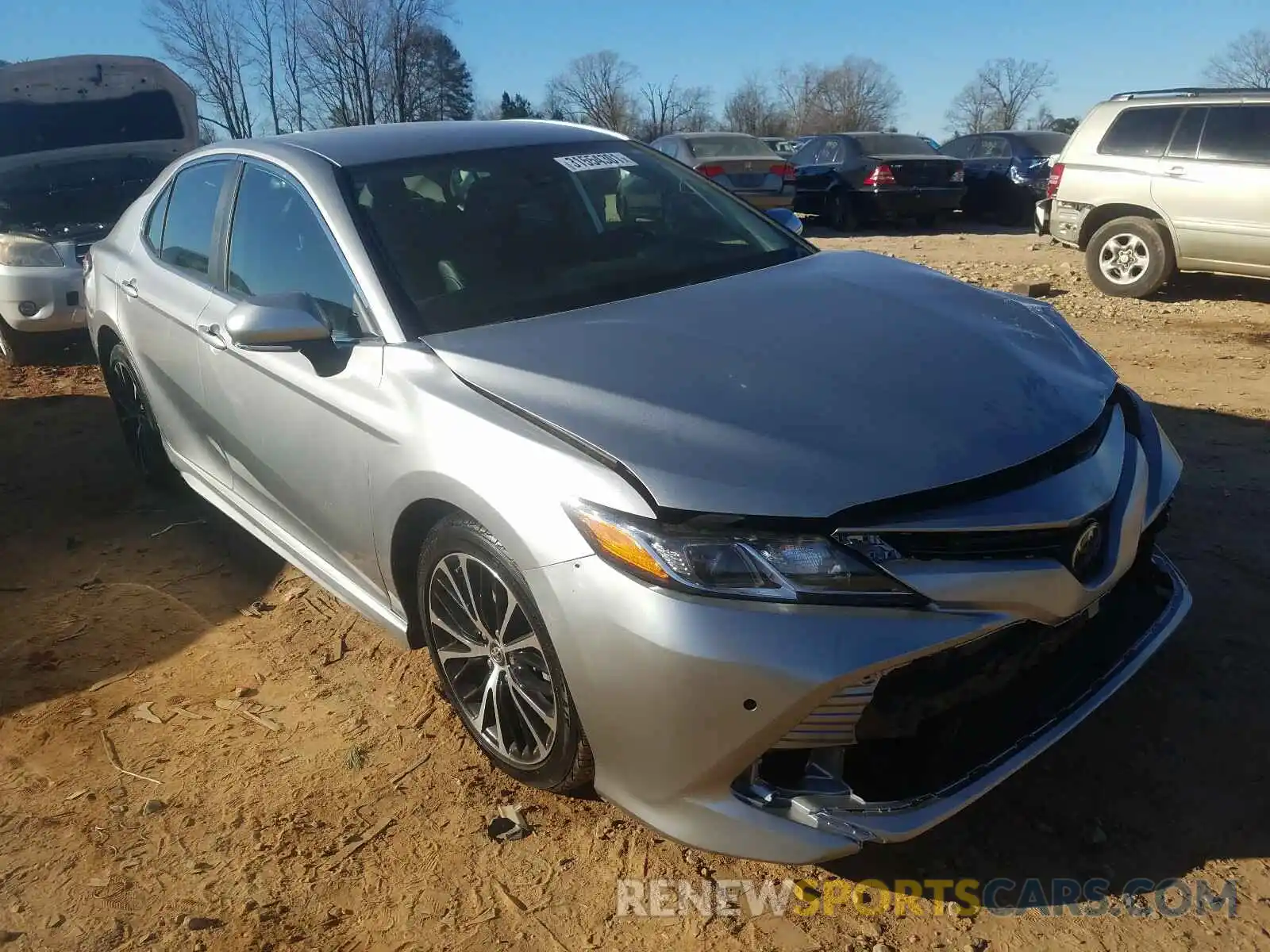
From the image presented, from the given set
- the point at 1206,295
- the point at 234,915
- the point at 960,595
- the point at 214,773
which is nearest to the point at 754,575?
the point at 960,595

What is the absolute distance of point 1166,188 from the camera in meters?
8.28

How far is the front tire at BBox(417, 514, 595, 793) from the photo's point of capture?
2.33m

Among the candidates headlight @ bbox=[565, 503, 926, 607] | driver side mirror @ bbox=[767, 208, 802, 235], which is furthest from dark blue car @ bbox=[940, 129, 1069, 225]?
headlight @ bbox=[565, 503, 926, 607]

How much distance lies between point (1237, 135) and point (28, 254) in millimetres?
9129

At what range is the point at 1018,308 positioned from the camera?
10.1 feet

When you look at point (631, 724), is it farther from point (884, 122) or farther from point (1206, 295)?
point (884, 122)

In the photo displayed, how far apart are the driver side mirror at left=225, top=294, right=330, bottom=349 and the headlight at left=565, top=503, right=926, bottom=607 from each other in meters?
1.19

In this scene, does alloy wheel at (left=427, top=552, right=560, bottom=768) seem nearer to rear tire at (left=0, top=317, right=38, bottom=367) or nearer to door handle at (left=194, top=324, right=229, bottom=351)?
door handle at (left=194, top=324, right=229, bottom=351)

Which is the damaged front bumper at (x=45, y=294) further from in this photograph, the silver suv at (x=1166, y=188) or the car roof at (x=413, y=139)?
the silver suv at (x=1166, y=188)

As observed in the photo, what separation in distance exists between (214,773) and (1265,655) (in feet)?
10.2

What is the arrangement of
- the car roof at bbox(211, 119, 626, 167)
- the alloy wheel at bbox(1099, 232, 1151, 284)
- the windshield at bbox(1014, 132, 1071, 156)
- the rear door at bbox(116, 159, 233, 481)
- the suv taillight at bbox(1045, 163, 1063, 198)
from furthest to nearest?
the windshield at bbox(1014, 132, 1071, 156) < the suv taillight at bbox(1045, 163, 1063, 198) < the alloy wheel at bbox(1099, 232, 1151, 284) < the rear door at bbox(116, 159, 233, 481) < the car roof at bbox(211, 119, 626, 167)

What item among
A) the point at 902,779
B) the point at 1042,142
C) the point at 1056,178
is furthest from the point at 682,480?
the point at 1042,142

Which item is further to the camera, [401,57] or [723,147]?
[401,57]

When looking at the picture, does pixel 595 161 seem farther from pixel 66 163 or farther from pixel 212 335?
pixel 66 163
